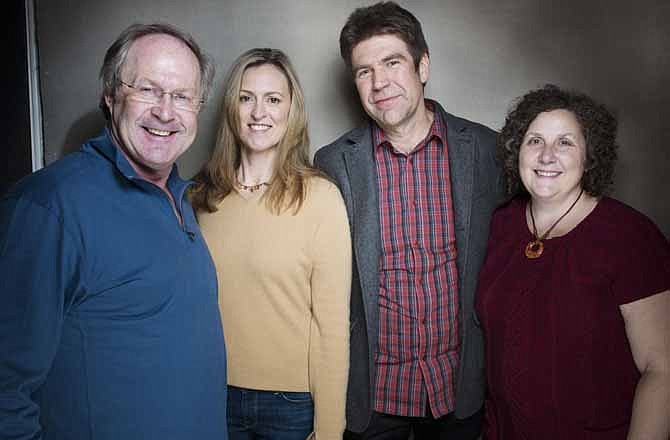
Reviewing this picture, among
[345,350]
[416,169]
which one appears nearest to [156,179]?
[345,350]

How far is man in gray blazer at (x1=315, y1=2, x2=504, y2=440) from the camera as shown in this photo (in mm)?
1870

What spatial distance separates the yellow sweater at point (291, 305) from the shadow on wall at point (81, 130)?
1128 mm

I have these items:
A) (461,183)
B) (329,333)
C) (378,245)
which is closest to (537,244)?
(461,183)

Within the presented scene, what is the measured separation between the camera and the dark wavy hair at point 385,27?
6.44 feet

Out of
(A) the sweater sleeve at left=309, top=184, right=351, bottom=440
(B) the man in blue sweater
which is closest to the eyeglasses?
(B) the man in blue sweater

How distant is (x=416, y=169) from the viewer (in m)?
1.96

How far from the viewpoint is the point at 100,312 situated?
1.23 meters

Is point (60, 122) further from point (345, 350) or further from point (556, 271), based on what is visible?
point (556, 271)

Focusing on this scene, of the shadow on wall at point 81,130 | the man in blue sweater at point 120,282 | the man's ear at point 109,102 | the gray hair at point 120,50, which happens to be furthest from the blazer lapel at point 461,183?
the shadow on wall at point 81,130

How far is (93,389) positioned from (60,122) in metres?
1.63

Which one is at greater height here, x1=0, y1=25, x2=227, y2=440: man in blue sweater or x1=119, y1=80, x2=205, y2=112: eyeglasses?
x1=119, y1=80, x2=205, y2=112: eyeglasses

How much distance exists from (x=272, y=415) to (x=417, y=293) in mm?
617

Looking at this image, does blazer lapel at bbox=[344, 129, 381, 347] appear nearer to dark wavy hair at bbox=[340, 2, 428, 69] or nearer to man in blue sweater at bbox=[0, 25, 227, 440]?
dark wavy hair at bbox=[340, 2, 428, 69]

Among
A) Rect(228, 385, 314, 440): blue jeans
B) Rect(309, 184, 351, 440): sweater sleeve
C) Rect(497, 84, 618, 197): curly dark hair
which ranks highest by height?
Rect(497, 84, 618, 197): curly dark hair
